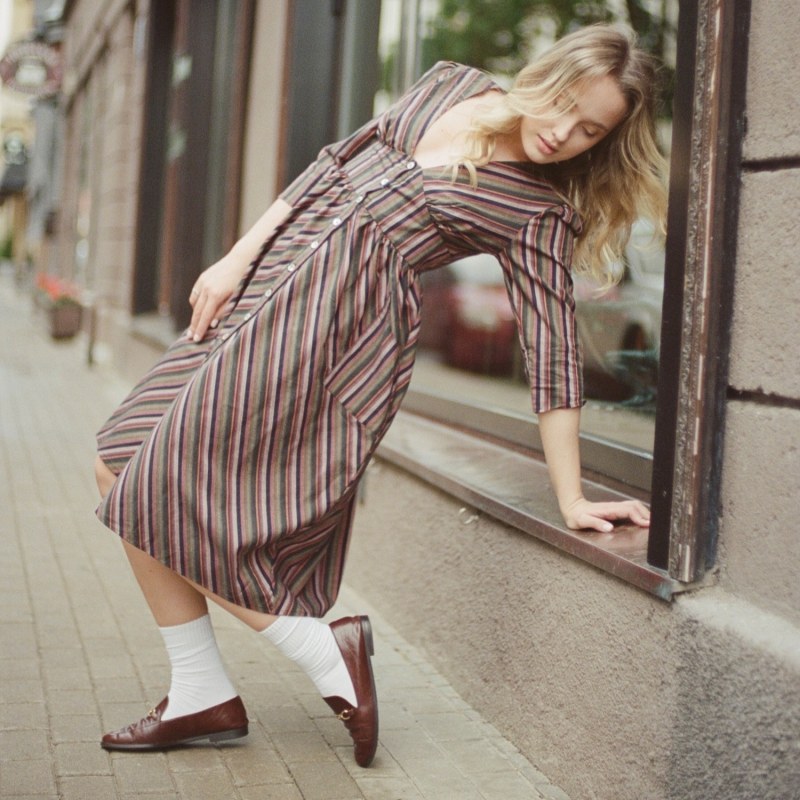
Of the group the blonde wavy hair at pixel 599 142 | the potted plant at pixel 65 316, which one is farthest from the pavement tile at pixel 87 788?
the potted plant at pixel 65 316

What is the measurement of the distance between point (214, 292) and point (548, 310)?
77cm

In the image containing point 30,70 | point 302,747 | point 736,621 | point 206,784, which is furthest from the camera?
point 30,70

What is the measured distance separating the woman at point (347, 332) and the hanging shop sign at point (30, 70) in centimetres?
1569

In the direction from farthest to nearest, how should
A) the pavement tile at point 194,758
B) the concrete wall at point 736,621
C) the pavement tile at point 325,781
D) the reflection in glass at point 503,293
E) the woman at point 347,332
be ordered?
1. the reflection in glass at point 503,293
2. the pavement tile at point 194,758
3. the pavement tile at point 325,781
4. the woman at point 347,332
5. the concrete wall at point 736,621

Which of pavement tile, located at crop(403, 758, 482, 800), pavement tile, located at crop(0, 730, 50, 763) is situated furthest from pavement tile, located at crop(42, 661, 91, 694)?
pavement tile, located at crop(403, 758, 482, 800)

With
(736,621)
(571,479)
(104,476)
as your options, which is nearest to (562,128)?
(571,479)

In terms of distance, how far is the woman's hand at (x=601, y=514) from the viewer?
2.80 m

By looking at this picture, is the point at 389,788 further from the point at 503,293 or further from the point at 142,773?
the point at 503,293

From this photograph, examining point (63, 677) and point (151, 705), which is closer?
point (151, 705)

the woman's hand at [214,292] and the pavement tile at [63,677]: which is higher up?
the woman's hand at [214,292]

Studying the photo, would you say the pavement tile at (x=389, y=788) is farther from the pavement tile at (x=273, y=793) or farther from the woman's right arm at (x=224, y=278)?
the woman's right arm at (x=224, y=278)

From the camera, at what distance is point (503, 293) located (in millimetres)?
6766

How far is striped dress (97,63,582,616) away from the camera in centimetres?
267

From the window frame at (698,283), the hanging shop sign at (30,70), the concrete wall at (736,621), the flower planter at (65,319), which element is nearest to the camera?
the concrete wall at (736,621)
